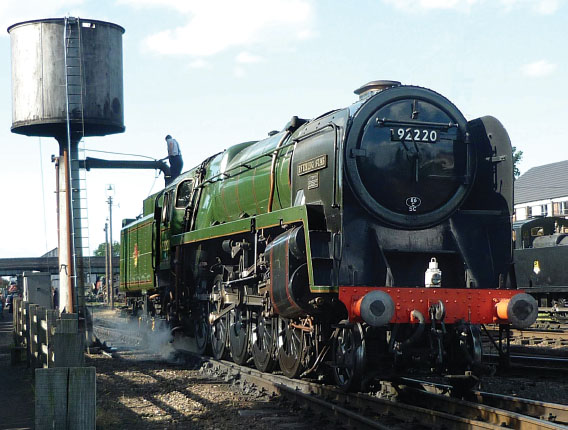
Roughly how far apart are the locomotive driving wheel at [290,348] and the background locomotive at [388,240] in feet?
0.08

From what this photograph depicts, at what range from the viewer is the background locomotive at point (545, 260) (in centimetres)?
1994

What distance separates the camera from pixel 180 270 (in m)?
15.2

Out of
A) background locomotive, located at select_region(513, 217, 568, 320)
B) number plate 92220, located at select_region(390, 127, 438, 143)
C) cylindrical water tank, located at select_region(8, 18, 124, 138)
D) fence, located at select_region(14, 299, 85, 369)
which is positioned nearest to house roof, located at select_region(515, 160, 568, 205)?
background locomotive, located at select_region(513, 217, 568, 320)

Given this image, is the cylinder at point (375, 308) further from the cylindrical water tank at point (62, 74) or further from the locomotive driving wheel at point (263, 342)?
the cylindrical water tank at point (62, 74)

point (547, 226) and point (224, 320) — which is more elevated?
point (547, 226)

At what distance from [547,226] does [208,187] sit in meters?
11.9

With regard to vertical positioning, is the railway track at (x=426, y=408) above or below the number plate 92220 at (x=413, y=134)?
below

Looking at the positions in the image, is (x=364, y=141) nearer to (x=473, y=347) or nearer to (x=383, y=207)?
(x=383, y=207)

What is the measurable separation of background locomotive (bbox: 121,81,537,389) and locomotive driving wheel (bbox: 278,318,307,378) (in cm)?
2

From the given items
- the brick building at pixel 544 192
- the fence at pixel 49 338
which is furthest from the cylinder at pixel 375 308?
the brick building at pixel 544 192

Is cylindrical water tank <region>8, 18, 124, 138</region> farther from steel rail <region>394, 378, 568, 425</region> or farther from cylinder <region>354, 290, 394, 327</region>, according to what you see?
steel rail <region>394, 378, 568, 425</region>

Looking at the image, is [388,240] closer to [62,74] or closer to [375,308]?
[375,308]

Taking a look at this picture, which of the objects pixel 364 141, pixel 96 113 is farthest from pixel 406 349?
pixel 96 113

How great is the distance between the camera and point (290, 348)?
1030cm
